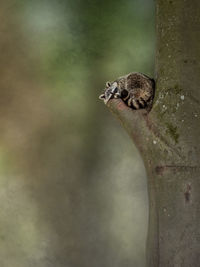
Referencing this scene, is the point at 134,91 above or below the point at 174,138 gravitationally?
above

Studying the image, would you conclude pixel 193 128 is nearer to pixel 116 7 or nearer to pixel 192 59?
pixel 192 59

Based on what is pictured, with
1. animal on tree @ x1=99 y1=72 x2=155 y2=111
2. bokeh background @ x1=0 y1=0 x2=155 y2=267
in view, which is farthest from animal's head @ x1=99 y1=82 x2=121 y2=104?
bokeh background @ x1=0 y1=0 x2=155 y2=267

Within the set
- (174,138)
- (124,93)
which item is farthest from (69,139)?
(174,138)

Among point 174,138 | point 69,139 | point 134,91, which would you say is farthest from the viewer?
point 69,139

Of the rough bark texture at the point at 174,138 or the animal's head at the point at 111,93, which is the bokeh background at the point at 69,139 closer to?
the animal's head at the point at 111,93

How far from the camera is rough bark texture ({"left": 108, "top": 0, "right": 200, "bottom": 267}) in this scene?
4.42 ft

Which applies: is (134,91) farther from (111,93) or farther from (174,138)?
(174,138)

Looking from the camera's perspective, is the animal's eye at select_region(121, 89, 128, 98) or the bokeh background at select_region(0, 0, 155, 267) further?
the bokeh background at select_region(0, 0, 155, 267)

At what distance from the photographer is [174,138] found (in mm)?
1397

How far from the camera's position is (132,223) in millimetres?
2939

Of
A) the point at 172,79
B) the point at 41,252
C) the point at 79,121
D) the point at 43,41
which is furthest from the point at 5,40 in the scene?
the point at 172,79

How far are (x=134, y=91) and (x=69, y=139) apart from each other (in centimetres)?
141

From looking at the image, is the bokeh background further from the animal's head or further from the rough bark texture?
the rough bark texture

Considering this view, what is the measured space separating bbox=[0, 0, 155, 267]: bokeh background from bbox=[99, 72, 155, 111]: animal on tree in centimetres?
132
